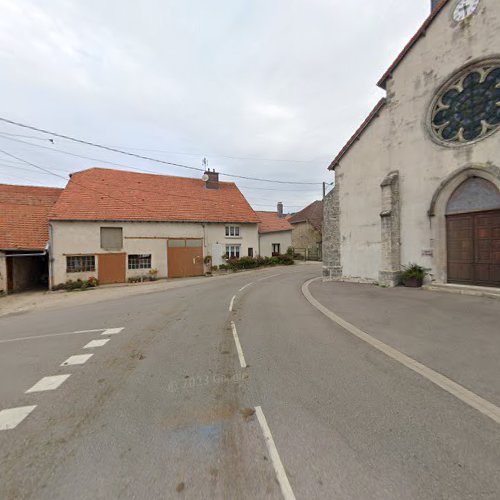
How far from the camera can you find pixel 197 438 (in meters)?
Answer: 2.62

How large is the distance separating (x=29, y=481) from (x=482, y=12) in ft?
52.5

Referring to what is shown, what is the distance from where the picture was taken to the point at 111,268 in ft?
60.4

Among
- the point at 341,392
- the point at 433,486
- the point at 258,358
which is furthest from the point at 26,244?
the point at 433,486

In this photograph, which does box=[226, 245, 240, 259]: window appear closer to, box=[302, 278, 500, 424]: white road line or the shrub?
the shrub

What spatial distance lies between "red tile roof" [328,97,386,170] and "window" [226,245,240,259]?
11.3 metres

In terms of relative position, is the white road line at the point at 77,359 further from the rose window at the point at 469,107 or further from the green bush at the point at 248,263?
the green bush at the point at 248,263

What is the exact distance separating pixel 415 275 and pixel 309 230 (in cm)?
2550

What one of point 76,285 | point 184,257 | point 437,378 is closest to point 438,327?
point 437,378

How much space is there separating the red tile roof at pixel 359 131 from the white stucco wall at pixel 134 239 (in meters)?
11.3

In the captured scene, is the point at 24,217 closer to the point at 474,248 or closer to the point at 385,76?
the point at 385,76

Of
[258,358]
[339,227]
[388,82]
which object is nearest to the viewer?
[258,358]

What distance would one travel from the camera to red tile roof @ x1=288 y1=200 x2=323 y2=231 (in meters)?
35.5

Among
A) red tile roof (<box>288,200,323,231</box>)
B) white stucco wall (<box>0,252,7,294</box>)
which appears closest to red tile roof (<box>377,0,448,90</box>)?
white stucco wall (<box>0,252,7,294</box>)

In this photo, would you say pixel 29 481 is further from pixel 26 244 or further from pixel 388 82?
pixel 26 244
